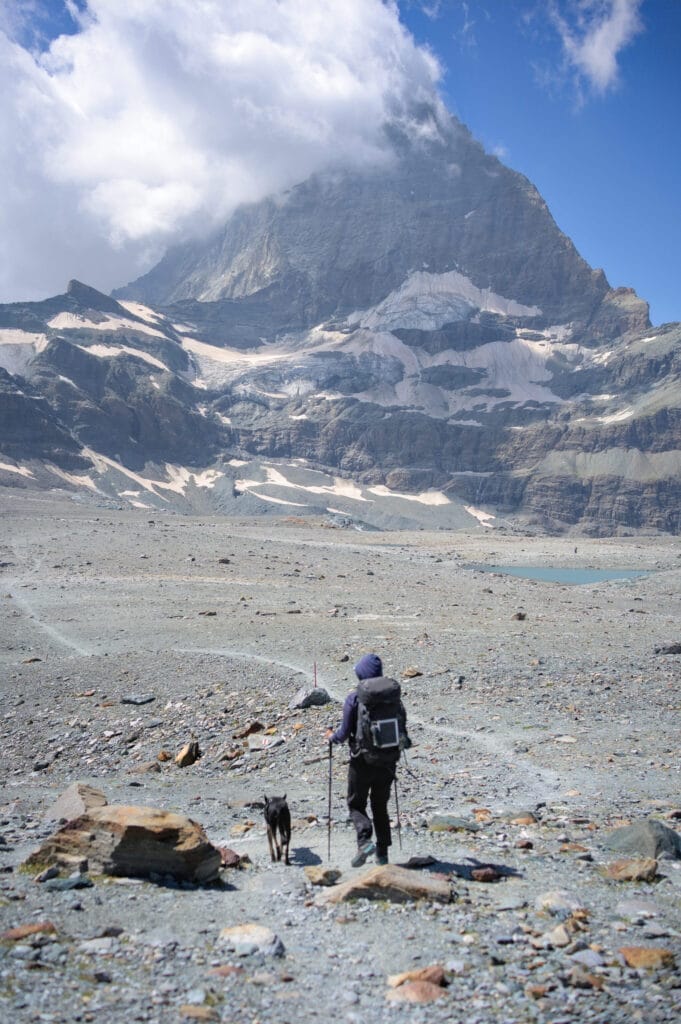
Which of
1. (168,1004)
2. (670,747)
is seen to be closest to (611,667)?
(670,747)

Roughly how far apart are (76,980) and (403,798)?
562cm

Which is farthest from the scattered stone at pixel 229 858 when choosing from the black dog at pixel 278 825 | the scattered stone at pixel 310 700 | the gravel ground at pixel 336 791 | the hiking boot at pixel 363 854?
the scattered stone at pixel 310 700

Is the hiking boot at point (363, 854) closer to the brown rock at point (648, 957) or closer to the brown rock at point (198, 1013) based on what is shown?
the brown rock at point (648, 957)

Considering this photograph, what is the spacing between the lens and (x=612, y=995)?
5.43 meters

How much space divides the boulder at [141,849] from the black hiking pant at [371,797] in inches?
57.8

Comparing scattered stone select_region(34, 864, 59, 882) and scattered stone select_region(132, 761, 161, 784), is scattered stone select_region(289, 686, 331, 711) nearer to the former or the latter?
scattered stone select_region(132, 761, 161, 784)

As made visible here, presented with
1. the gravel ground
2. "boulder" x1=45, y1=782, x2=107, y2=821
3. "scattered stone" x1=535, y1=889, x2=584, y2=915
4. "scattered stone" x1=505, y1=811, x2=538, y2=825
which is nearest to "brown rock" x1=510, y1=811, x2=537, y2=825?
"scattered stone" x1=505, y1=811, x2=538, y2=825

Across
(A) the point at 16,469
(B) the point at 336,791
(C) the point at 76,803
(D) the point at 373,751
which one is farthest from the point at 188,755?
(A) the point at 16,469

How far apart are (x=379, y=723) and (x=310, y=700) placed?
7.23 meters

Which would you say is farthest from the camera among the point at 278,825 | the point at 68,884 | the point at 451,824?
the point at 451,824

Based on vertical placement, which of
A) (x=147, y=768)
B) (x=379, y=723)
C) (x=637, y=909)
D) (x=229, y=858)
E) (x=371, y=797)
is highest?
(x=379, y=723)

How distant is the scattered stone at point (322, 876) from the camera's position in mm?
7621

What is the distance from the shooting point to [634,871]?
7480 mm

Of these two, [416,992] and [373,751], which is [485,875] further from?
[416,992]
